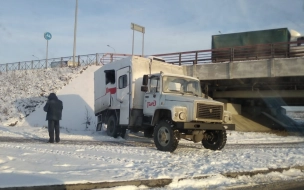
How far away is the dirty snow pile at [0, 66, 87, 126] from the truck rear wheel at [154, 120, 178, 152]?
13.4 metres

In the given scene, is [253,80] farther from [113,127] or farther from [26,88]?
[26,88]

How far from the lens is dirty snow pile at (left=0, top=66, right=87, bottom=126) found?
23409 mm

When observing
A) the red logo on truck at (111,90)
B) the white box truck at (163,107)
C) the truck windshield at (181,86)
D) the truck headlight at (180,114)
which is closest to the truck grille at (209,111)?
the white box truck at (163,107)

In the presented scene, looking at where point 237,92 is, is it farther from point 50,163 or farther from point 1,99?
point 50,163

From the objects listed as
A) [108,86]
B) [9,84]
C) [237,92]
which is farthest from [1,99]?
[237,92]

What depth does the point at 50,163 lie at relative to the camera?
770cm

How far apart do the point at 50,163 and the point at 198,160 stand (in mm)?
3929

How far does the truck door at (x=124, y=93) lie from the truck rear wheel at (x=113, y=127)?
96 centimetres

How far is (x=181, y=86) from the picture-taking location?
39.6ft

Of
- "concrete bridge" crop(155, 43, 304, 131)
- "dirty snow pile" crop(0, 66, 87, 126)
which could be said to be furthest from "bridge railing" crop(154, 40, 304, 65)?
"dirty snow pile" crop(0, 66, 87, 126)

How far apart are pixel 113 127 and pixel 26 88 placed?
15.1 meters

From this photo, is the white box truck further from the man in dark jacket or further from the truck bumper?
the man in dark jacket

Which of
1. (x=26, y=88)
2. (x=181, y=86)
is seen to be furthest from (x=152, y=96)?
(x=26, y=88)

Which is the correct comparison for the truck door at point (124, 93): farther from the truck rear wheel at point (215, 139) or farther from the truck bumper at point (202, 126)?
the truck bumper at point (202, 126)
